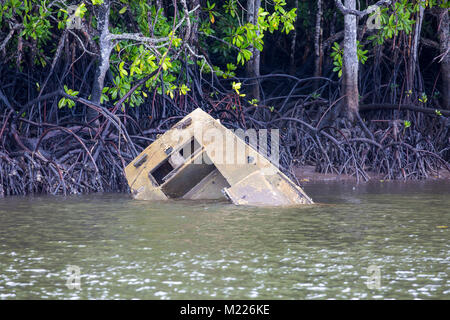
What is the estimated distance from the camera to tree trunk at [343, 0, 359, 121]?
11.4 m

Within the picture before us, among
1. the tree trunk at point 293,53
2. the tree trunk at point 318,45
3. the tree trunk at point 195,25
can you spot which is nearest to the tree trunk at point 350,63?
the tree trunk at point 318,45

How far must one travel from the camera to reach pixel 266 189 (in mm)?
7438

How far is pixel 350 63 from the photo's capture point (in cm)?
1159

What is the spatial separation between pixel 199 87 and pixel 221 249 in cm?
555

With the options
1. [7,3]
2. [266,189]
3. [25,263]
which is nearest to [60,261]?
[25,263]

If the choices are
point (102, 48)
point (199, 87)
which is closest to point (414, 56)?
point (199, 87)

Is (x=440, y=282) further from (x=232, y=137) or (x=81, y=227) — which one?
(x=232, y=137)

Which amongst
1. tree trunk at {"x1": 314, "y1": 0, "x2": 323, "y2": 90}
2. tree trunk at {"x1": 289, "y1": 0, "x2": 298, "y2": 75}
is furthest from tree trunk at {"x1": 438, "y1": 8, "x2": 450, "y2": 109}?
tree trunk at {"x1": 289, "y1": 0, "x2": 298, "y2": 75}

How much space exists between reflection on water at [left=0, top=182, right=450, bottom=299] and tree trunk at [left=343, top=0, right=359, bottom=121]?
384 centimetres

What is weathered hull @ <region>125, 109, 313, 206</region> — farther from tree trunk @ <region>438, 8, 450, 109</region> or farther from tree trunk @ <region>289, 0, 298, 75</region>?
tree trunk @ <region>289, 0, 298, 75</region>

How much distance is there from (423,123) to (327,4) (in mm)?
2756

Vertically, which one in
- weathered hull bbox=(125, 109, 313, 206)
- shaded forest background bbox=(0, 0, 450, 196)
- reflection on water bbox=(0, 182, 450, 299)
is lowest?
reflection on water bbox=(0, 182, 450, 299)

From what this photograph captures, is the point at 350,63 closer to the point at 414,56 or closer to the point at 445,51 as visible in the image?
the point at 414,56
